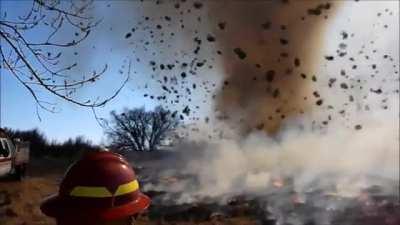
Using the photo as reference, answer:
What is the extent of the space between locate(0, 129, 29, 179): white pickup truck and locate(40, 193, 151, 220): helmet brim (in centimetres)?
2158

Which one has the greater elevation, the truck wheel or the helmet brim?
the helmet brim

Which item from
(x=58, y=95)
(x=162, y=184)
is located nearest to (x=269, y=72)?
(x=162, y=184)

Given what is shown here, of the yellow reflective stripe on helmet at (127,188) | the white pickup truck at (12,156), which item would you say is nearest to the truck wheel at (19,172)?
the white pickup truck at (12,156)

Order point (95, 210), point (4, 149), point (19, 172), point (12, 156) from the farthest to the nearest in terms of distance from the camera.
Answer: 1. point (19, 172)
2. point (12, 156)
3. point (4, 149)
4. point (95, 210)

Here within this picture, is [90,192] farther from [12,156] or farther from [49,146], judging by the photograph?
[49,146]

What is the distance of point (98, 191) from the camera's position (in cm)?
256

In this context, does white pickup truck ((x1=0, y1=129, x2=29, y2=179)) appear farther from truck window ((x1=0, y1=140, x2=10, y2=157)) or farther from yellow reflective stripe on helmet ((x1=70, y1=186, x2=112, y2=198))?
yellow reflective stripe on helmet ((x1=70, y1=186, x2=112, y2=198))

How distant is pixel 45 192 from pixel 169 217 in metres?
9.33

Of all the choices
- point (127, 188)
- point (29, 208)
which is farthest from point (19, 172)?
point (127, 188)

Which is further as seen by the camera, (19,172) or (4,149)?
(19,172)

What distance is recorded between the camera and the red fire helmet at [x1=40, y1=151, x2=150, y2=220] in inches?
101

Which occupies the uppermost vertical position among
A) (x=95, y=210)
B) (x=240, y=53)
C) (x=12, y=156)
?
(x=240, y=53)

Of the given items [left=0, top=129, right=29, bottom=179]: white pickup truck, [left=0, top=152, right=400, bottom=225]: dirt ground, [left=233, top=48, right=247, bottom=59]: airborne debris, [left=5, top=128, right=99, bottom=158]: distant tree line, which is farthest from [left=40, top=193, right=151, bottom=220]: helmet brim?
[left=5, top=128, right=99, bottom=158]: distant tree line

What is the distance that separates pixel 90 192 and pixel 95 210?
0.08m
